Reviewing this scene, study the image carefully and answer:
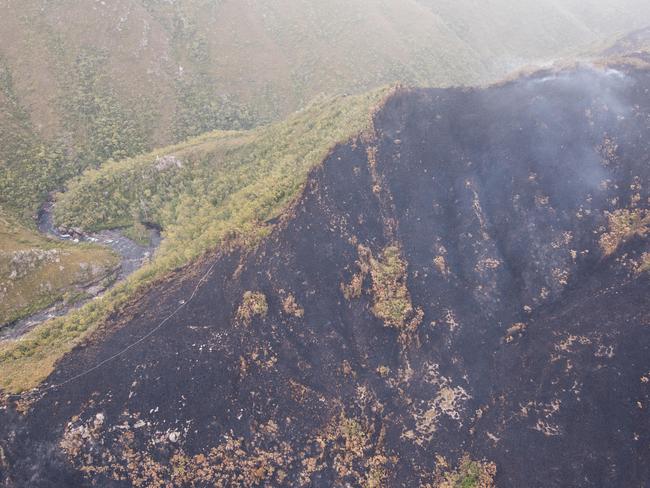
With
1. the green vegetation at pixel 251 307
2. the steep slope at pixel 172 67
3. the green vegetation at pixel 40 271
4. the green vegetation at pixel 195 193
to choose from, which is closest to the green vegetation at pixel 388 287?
the green vegetation at pixel 251 307

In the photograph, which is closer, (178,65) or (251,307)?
(251,307)

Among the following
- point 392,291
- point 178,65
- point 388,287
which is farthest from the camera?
point 178,65

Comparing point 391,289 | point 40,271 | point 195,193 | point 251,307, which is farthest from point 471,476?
point 40,271

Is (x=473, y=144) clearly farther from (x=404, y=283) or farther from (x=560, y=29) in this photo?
(x=560, y=29)

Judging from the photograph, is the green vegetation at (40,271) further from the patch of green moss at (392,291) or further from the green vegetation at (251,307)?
the patch of green moss at (392,291)

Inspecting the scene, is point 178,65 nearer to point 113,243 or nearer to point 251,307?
point 113,243

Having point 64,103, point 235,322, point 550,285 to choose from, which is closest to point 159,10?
point 64,103
